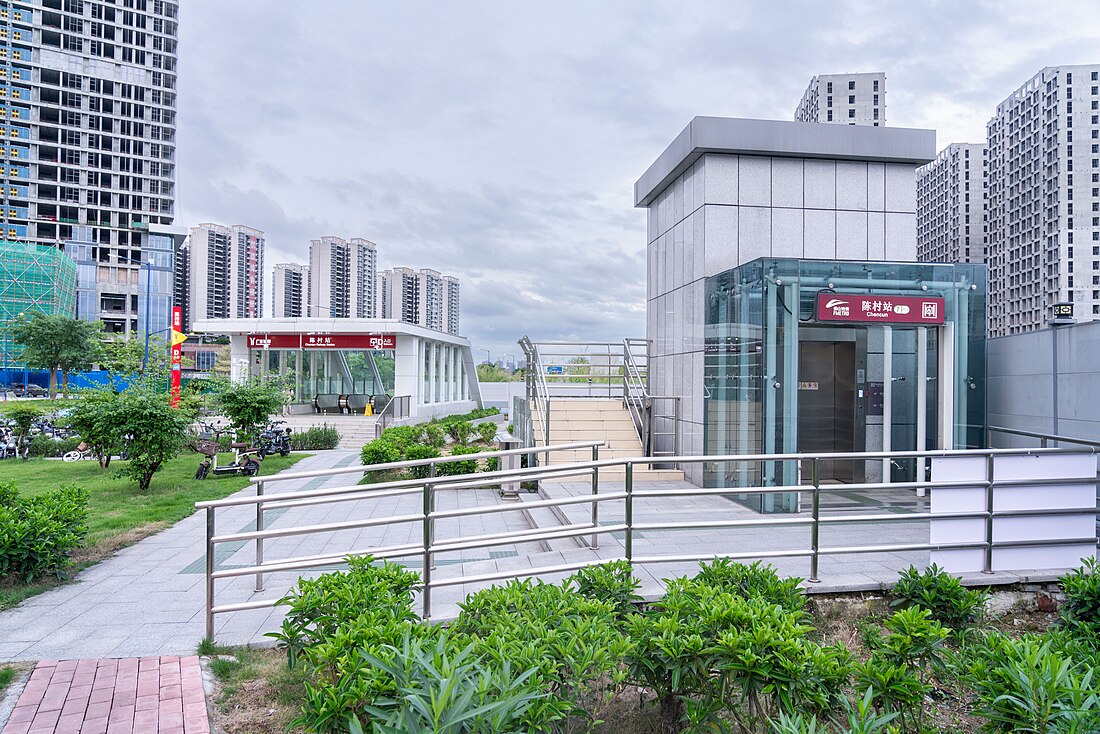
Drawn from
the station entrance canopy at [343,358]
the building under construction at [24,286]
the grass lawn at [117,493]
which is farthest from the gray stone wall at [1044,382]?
the building under construction at [24,286]

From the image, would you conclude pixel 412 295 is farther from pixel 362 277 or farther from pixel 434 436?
pixel 434 436

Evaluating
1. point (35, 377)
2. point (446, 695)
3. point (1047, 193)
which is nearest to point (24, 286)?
point (35, 377)

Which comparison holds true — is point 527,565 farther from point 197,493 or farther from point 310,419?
point 310,419

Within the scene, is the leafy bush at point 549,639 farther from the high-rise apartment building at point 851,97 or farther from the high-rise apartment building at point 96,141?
the high-rise apartment building at point 851,97

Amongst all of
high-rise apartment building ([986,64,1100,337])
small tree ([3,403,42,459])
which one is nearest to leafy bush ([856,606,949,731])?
small tree ([3,403,42,459])

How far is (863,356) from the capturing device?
32.0 feet

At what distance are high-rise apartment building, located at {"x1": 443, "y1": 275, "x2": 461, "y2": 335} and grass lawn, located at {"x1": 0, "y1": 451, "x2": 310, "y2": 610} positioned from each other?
76.6 metres

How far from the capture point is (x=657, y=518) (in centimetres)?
774

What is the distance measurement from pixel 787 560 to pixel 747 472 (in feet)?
11.7

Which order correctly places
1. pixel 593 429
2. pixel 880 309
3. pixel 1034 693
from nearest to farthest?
pixel 1034 693 < pixel 880 309 < pixel 593 429

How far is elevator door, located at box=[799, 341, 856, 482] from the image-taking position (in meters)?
10.0

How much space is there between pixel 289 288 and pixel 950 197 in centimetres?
9108

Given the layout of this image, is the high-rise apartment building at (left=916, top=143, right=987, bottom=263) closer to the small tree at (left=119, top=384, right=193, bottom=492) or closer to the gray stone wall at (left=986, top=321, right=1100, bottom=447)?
the gray stone wall at (left=986, top=321, right=1100, bottom=447)

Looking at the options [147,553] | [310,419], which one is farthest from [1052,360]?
[310,419]
